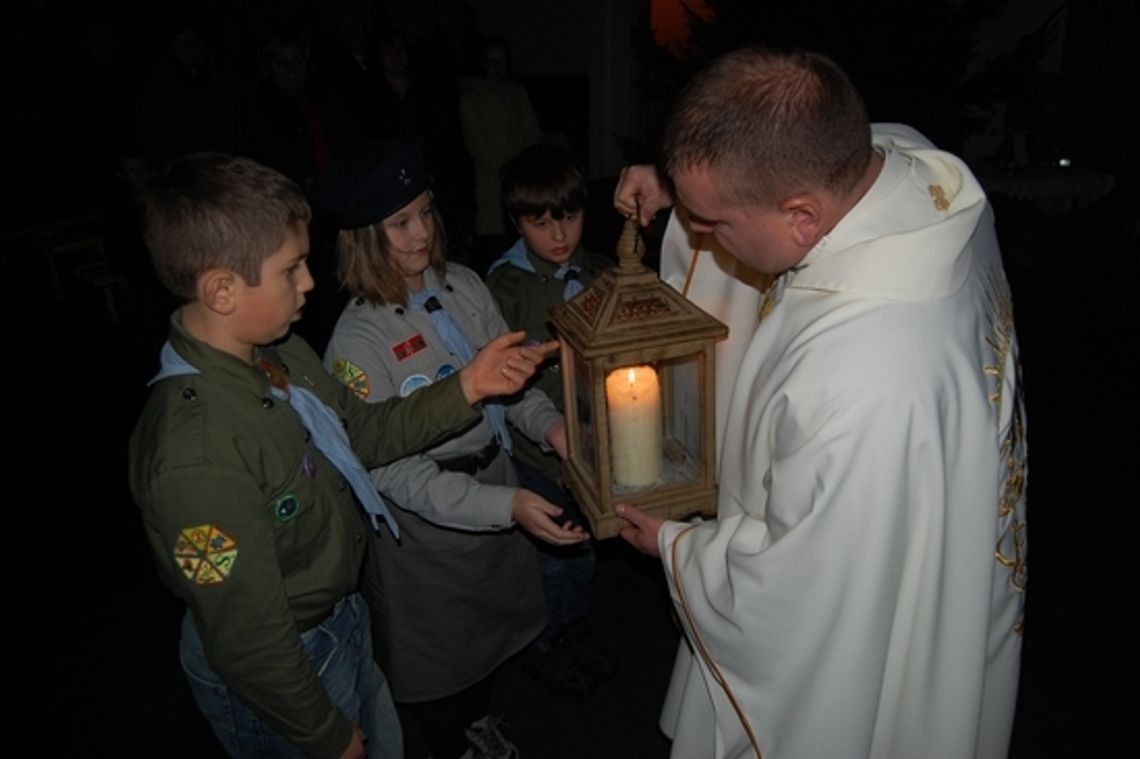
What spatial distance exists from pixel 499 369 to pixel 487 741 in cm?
145

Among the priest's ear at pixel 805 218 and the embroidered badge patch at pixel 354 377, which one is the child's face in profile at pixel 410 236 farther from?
the priest's ear at pixel 805 218

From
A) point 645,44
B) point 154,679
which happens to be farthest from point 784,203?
point 645,44

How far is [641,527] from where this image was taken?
1.67 m

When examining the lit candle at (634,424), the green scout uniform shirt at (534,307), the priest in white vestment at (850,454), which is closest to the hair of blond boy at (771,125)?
the priest in white vestment at (850,454)

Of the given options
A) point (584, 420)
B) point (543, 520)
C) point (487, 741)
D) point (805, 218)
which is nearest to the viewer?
point (805, 218)

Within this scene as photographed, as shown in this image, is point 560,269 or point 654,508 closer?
point 654,508

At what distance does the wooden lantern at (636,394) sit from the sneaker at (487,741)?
1.22 metres

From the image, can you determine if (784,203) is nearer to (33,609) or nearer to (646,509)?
(646,509)

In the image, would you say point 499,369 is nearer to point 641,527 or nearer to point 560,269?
point 641,527

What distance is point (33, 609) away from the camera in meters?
3.50

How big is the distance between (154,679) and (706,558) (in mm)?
2570

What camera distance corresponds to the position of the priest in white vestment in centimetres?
133

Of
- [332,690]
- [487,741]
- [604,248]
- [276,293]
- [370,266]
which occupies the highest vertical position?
[276,293]

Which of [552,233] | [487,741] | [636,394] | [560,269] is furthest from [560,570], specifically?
[636,394]
